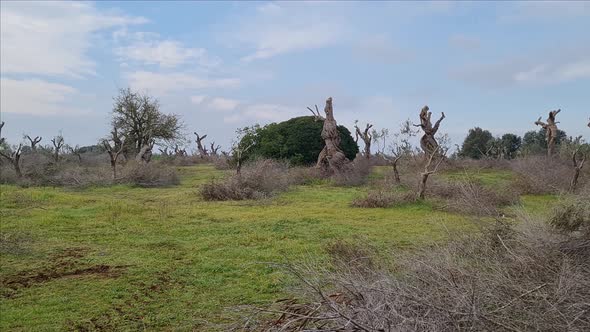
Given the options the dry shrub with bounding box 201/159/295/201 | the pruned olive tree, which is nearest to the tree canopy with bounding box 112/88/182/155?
the pruned olive tree

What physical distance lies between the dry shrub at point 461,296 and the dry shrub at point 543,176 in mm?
12361

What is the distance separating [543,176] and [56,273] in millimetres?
16006

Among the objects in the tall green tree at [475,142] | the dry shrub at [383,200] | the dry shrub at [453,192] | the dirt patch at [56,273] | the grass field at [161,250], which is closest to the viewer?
the grass field at [161,250]

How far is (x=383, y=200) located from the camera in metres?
14.4

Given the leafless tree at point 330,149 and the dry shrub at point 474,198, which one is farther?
the leafless tree at point 330,149

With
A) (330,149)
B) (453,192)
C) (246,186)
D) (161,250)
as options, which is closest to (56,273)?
(161,250)

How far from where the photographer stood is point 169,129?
3525 centimetres

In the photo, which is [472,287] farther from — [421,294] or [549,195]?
[549,195]

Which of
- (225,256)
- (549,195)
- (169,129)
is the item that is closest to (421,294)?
(225,256)

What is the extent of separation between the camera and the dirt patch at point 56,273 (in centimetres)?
679

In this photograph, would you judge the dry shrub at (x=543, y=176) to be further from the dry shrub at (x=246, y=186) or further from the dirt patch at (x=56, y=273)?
the dirt patch at (x=56, y=273)

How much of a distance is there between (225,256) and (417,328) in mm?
5489

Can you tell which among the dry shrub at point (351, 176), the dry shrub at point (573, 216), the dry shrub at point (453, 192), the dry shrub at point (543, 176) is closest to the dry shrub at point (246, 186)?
the dry shrub at point (351, 176)

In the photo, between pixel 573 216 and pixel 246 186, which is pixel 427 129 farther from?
pixel 573 216
